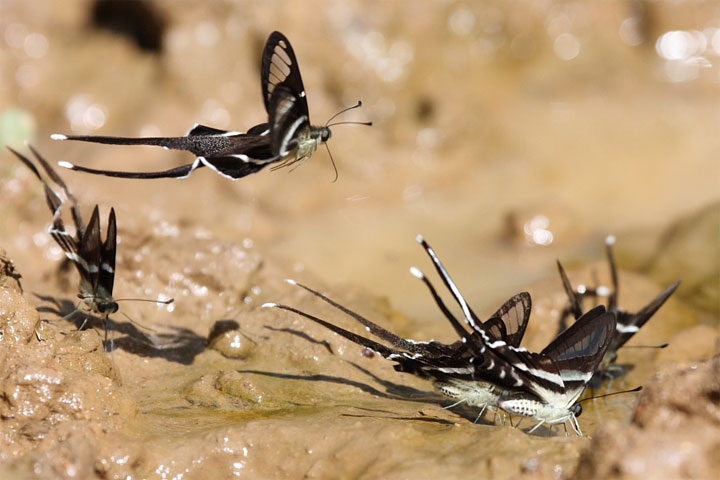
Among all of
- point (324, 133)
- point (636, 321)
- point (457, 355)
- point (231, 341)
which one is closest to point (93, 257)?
point (231, 341)

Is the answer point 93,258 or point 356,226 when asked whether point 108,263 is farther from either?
point 356,226

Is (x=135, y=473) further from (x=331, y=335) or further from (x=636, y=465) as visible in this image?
(x=636, y=465)

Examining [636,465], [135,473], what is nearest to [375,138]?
[135,473]

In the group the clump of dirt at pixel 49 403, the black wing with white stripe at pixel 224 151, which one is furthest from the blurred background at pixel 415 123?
the clump of dirt at pixel 49 403

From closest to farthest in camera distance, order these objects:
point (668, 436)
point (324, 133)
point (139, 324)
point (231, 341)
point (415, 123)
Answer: point (668, 436) → point (324, 133) → point (231, 341) → point (139, 324) → point (415, 123)

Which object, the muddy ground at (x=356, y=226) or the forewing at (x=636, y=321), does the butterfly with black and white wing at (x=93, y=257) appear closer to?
the muddy ground at (x=356, y=226)

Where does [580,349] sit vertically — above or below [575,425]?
above

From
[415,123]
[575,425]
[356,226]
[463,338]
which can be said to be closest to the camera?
[463,338]
